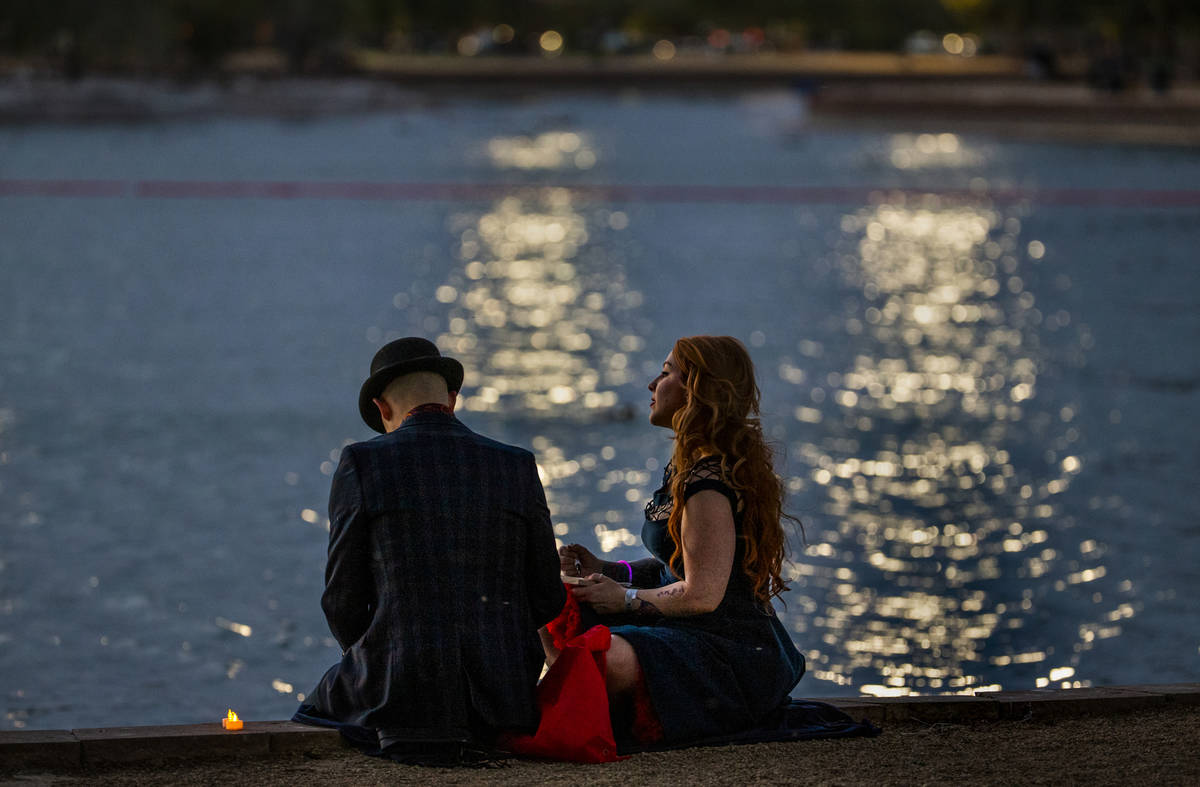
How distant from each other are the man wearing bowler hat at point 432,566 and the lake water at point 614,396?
1.22 meters

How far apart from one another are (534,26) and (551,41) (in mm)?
4740

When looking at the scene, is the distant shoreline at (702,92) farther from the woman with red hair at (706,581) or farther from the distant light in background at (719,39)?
the woman with red hair at (706,581)

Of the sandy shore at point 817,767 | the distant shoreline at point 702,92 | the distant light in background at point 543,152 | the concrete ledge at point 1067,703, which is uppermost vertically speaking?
the distant shoreline at point 702,92

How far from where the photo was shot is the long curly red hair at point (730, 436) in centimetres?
501

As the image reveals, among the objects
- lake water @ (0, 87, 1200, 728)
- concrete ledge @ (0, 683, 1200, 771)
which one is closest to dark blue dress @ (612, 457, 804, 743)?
lake water @ (0, 87, 1200, 728)

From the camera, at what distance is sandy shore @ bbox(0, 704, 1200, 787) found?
4.89 metres

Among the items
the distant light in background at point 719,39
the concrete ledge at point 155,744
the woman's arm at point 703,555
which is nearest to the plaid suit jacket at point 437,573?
Result: the concrete ledge at point 155,744

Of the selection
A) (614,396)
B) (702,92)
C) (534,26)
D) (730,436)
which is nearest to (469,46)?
(534,26)

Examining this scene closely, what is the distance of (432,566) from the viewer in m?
4.85

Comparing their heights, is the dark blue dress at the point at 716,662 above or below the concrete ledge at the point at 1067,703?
A: above

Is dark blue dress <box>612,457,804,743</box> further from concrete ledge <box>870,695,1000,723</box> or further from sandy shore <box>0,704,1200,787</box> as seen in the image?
concrete ledge <box>870,695,1000,723</box>

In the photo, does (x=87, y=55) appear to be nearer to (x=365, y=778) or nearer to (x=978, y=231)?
(x=978, y=231)

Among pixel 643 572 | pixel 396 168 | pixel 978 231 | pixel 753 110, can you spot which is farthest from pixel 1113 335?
pixel 753 110

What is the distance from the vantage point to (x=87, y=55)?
104 meters
